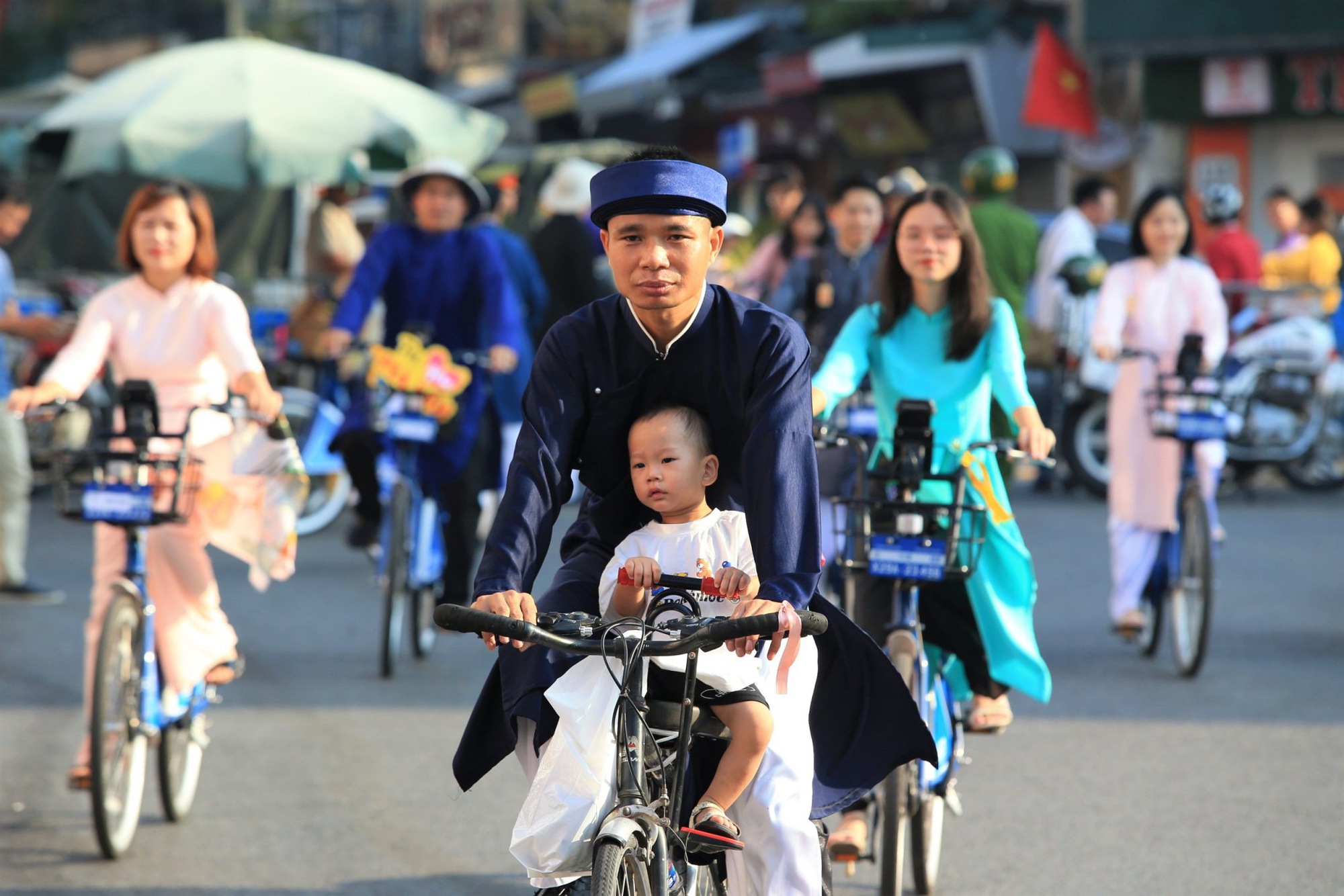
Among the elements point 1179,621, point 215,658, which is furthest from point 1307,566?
point 215,658

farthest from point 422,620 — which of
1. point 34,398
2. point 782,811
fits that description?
point 782,811

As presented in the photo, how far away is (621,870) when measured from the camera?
3.23 meters

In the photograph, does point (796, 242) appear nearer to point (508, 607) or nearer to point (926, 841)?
point (926, 841)

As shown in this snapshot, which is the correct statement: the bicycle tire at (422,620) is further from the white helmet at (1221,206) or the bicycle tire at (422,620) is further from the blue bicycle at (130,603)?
the white helmet at (1221,206)

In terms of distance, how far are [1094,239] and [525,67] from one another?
67.3 ft

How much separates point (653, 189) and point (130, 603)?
294cm

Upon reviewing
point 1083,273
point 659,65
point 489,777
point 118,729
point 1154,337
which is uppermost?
point 659,65

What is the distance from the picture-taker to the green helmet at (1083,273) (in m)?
13.9

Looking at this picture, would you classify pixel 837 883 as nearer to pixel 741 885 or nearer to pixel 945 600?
pixel 945 600

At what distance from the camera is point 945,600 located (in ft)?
18.4

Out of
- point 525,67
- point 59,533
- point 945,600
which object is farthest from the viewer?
point 525,67

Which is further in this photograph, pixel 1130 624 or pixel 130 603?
pixel 1130 624

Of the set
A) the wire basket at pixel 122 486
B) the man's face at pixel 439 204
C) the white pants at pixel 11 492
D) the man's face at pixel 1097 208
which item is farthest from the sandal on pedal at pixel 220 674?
the man's face at pixel 1097 208

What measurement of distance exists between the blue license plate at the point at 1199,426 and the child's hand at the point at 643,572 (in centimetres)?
535
